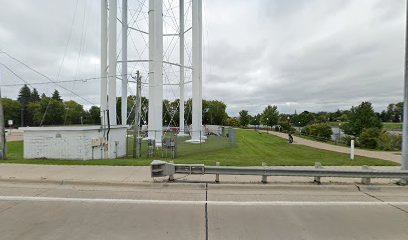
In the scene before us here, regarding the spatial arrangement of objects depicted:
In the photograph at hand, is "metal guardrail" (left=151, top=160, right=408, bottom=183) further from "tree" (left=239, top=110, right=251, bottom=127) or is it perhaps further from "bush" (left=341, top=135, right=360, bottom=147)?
"tree" (left=239, top=110, right=251, bottom=127)

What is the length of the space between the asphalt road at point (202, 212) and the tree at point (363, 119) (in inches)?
973

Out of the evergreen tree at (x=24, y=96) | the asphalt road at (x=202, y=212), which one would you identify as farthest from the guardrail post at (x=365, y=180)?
the evergreen tree at (x=24, y=96)

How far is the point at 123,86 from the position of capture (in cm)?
3009

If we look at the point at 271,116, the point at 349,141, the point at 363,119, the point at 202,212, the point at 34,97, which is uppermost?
the point at 34,97

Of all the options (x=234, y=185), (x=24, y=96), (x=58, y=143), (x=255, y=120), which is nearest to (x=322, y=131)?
(x=234, y=185)

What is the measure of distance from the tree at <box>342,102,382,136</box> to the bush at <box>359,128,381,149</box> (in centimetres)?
484

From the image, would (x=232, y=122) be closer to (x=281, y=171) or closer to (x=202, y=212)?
(x=281, y=171)

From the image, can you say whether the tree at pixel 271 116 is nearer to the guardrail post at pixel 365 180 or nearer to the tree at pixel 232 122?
the tree at pixel 232 122

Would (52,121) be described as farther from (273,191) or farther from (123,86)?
(273,191)

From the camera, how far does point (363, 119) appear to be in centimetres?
2788

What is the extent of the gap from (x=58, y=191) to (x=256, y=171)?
500cm

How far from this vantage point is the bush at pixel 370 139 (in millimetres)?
22203

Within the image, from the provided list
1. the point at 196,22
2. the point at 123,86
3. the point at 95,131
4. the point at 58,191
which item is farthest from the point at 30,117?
the point at 58,191

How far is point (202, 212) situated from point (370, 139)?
23061 millimetres
